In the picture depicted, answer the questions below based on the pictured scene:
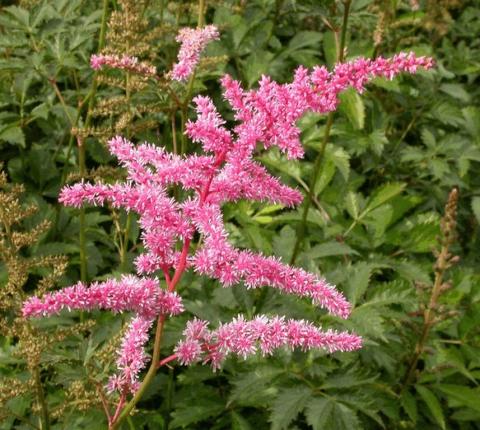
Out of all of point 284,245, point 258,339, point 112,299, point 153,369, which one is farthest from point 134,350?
point 284,245

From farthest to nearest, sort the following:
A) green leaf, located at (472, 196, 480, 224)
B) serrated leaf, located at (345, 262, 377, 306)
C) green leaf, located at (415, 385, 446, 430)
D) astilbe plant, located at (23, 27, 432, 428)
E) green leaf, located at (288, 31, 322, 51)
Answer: green leaf, located at (288, 31, 322, 51) < green leaf, located at (472, 196, 480, 224) < serrated leaf, located at (345, 262, 377, 306) < green leaf, located at (415, 385, 446, 430) < astilbe plant, located at (23, 27, 432, 428)

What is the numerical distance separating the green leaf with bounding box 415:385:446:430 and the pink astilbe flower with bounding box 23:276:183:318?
58.0 inches

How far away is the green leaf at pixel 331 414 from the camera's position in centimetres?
248

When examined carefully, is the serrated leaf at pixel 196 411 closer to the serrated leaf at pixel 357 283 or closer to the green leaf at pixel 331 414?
the green leaf at pixel 331 414

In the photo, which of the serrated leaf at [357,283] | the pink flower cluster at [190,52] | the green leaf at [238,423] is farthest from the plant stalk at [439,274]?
the pink flower cluster at [190,52]

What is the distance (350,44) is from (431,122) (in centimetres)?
81

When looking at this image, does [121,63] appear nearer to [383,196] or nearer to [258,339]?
[258,339]

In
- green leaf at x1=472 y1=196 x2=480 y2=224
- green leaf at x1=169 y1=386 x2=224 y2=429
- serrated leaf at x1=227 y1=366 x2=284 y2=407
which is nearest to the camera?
serrated leaf at x1=227 y1=366 x2=284 y2=407

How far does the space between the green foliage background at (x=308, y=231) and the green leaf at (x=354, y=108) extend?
0.01 meters

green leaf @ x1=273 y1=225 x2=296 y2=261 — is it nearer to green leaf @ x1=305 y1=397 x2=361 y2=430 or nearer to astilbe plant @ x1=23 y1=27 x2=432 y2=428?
green leaf @ x1=305 y1=397 x2=361 y2=430

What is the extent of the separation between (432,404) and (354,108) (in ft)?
5.95

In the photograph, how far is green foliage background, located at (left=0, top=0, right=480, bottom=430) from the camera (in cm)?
268

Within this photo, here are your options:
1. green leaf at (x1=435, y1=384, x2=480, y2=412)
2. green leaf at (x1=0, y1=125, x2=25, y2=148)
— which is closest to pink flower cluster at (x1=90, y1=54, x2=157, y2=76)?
green leaf at (x1=0, y1=125, x2=25, y2=148)

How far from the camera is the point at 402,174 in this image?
4.54m
